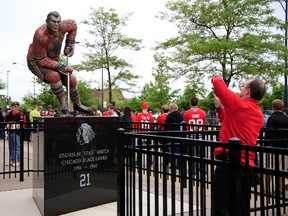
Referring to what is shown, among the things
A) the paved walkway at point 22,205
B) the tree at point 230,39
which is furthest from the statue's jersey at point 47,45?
the tree at point 230,39

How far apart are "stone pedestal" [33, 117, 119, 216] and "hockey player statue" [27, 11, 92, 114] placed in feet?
3.28

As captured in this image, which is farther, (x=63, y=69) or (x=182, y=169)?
(x=63, y=69)

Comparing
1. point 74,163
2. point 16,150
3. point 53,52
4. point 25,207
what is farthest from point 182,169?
point 16,150

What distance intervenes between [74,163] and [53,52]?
7.71 feet

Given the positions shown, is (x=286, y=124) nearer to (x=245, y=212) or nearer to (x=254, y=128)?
(x=254, y=128)

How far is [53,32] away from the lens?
275 inches

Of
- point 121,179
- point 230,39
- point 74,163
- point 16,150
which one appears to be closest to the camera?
point 121,179

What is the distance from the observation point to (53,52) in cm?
721

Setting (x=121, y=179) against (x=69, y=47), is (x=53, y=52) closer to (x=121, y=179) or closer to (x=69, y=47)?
(x=69, y=47)

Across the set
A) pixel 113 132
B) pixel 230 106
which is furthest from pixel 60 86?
pixel 230 106

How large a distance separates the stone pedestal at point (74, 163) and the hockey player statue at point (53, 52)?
100cm

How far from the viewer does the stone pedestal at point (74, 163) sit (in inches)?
227

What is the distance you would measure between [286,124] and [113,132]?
3440 mm

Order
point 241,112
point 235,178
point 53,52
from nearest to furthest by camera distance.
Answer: point 235,178, point 241,112, point 53,52
